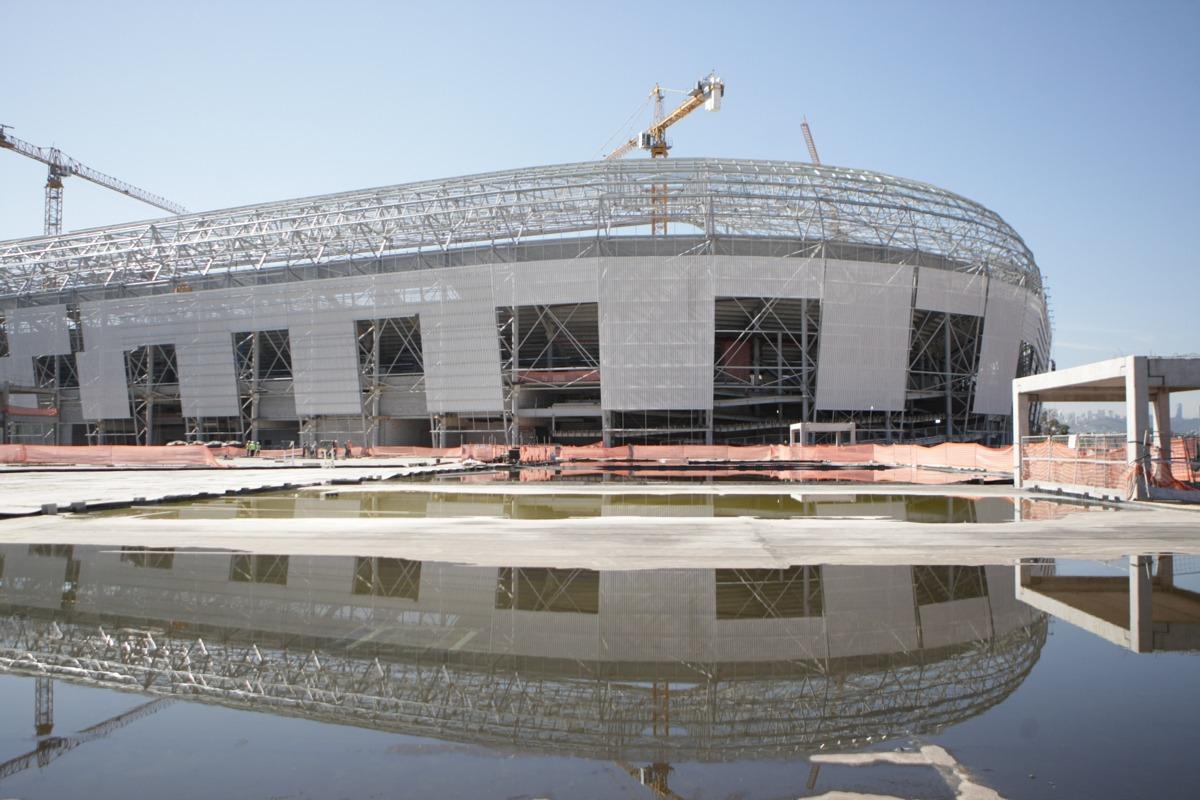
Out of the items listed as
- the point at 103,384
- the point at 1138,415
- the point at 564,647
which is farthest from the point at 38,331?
the point at 1138,415

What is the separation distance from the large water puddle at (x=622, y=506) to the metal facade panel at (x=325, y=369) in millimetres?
31747

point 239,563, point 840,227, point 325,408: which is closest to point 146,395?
point 325,408

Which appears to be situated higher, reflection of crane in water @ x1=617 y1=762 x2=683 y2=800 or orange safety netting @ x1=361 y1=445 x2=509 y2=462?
reflection of crane in water @ x1=617 y1=762 x2=683 y2=800

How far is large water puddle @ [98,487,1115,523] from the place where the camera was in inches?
544

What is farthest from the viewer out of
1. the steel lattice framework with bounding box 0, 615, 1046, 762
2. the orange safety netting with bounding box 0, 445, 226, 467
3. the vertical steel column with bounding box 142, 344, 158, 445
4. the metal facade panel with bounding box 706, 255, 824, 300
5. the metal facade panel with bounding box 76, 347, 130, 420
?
the metal facade panel with bounding box 76, 347, 130, 420

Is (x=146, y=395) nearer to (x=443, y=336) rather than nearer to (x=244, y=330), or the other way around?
(x=244, y=330)

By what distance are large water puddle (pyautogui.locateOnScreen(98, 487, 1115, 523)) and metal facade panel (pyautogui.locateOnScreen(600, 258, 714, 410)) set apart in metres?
24.5

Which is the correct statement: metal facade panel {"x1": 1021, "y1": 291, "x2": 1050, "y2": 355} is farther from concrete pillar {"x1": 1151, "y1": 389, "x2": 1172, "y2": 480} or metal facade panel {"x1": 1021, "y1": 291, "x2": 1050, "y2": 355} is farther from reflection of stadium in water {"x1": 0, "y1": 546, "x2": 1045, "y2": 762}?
reflection of stadium in water {"x1": 0, "y1": 546, "x2": 1045, "y2": 762}

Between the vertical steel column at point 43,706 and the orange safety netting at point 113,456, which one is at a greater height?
the vertical steel column at point 43,706

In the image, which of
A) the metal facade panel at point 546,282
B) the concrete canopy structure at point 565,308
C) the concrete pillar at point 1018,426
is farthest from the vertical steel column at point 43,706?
the metal facade panel at point 546,282

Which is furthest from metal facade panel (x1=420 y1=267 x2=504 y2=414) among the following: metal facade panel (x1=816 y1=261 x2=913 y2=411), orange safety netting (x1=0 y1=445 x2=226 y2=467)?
metal facade panel (x1=816 y1=261 x2=913 y2=411)

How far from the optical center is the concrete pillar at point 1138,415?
16.3 meters

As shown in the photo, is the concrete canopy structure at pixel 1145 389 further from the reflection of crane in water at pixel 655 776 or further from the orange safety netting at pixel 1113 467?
the reflection of crane in water at pixel 655 776

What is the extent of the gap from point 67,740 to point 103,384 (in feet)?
206
